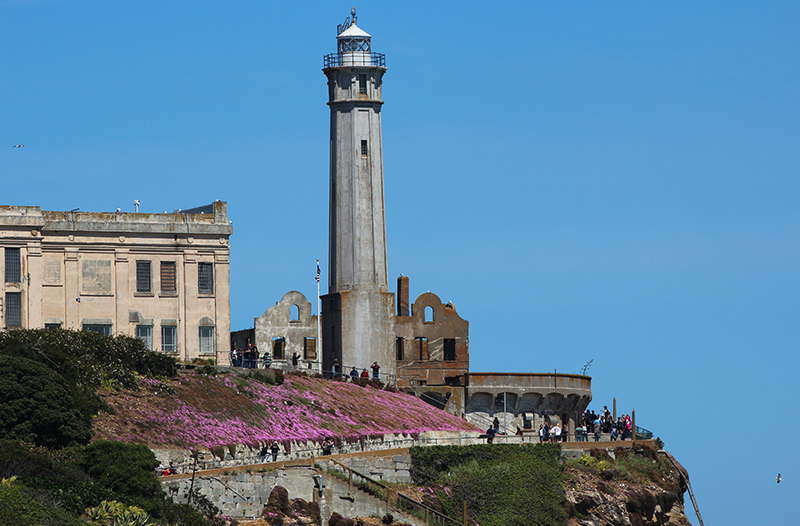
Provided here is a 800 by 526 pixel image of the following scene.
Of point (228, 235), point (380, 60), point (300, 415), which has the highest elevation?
point (380, 60)

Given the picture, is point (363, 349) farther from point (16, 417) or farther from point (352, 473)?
point (16, 417)

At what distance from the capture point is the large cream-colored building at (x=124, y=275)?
74750 millimetres

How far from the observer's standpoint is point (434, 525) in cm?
5988

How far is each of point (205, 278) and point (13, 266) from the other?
31.3ft

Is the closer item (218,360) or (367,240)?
(218,360)

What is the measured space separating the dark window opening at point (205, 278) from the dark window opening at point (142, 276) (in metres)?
2.53

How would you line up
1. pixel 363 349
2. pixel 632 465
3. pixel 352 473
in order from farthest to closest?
pixel 363 349
pixel 632 465
pixel 352 473

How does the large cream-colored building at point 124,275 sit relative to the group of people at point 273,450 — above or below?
above

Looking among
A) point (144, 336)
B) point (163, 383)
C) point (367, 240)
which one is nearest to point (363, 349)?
point (367, 240)

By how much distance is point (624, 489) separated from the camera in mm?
71938

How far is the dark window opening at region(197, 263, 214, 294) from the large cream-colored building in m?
0.05

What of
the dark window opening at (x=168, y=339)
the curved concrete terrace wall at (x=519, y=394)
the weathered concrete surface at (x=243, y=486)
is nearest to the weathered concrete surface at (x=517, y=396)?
the curved concrete terrace wall at (x=519, y=394)

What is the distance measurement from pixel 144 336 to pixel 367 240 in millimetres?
15053

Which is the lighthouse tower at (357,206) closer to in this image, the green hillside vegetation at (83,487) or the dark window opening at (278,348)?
Answer: the dark window opening at (278,348)
